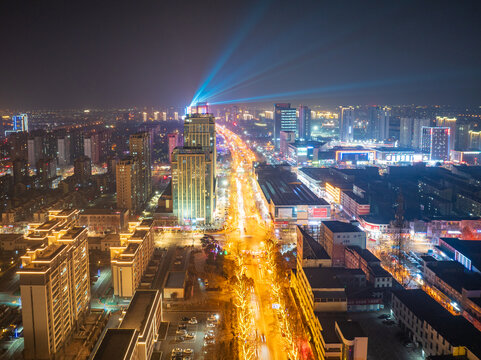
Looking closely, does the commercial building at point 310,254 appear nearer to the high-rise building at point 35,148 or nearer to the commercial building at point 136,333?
the commercial building at point 136,333

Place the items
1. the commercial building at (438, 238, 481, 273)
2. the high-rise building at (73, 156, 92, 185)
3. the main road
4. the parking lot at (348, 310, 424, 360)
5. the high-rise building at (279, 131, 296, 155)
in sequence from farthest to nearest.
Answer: the high-rise building at (279, 131, 296, 155) → the high-rise building at (73, 156, 92, 185) → the commercial building at (438, 238, 481, 273) → the main road → the parking lot at (348, 310, 424, 360)

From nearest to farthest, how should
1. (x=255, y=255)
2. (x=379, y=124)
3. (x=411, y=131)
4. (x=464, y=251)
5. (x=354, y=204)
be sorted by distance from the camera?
(x=464, y=251) < (x=255, y=255) < (x=354, y=204) < (x=411, y=131) < (x=379, y=124)

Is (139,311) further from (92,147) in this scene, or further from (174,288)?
(92,147)

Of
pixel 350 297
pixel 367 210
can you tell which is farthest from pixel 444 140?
pixel 350 297

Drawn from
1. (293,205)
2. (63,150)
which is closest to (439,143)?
(293,205)

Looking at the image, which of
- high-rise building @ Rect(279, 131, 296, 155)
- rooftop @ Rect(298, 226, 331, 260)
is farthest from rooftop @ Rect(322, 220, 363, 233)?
high-rise building @ Rect(279, 131, 296, 155)

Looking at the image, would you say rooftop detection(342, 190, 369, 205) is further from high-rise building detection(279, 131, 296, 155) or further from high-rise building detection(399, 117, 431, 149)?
high-rise building detection(399, 117, 431, 149)

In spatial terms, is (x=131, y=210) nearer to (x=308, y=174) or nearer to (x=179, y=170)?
(x=179, y=170)
